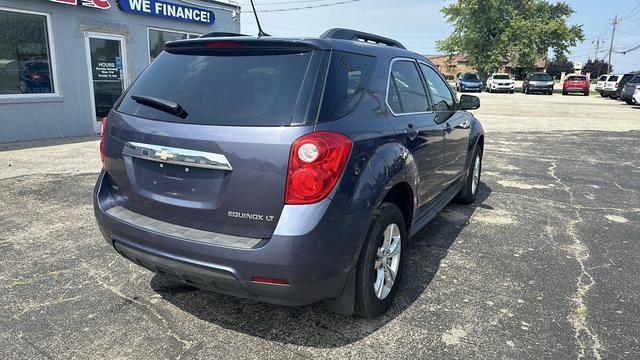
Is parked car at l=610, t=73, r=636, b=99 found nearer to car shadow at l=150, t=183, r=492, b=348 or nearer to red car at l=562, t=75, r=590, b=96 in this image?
red car at l=562, t=75, r=590, b=96

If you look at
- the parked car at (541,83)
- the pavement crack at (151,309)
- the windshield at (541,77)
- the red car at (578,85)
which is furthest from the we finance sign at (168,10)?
the red car at (578,85)

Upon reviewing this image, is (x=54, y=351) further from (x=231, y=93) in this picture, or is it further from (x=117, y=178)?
(x=231, y=93)

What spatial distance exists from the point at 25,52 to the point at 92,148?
249cm

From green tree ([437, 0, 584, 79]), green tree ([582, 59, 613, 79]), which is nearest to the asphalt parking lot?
green tree ([437, 0, 584, 79])

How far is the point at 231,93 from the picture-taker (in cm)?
262

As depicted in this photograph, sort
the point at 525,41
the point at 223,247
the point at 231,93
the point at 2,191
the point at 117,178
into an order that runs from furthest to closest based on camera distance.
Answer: the point at 525,41, the point at 2,191, the point at 117,178, the point at 231,93, the point at 223,247

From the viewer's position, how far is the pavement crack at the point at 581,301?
276 cm

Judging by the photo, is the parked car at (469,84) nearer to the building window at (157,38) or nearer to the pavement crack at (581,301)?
the building window at (157,38)

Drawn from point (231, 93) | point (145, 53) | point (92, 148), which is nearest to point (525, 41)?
point (145, 53)

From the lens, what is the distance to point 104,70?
1083 cm

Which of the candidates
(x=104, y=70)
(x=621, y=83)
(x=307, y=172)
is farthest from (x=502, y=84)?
(x=307, y=172)

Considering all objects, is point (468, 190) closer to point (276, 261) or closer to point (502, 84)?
point (276, 261)

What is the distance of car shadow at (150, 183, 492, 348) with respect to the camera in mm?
2836

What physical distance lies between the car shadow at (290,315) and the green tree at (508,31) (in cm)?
4560
